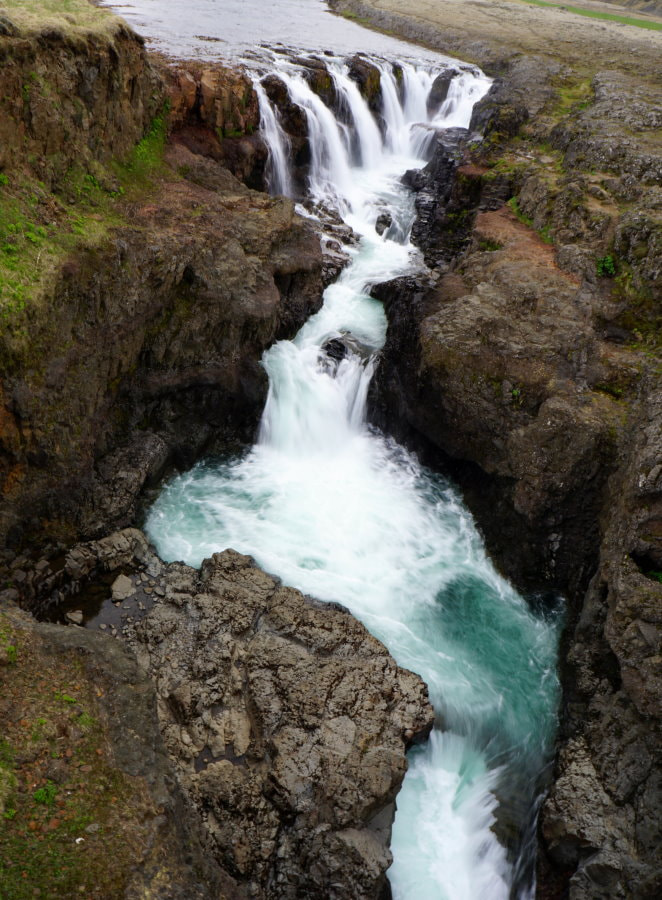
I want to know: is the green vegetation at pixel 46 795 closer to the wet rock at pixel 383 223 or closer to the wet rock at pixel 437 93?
the wet rock at pixel 383 223

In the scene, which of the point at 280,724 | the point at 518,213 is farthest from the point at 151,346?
the point at 518,213

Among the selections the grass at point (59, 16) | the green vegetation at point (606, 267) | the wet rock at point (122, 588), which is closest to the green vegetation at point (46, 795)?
the wet rock at point (122, 588)

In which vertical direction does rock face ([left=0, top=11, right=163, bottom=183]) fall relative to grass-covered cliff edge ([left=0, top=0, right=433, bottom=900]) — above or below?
above

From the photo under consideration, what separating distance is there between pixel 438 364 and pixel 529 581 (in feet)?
19.3

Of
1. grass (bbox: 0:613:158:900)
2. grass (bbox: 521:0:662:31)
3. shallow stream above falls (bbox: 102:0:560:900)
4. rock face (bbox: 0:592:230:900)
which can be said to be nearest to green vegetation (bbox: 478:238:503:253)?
shallow stream above falls (bbox: 102:0:560:900)

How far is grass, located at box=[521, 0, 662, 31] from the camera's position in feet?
178

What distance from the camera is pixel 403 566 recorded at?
1368 cm

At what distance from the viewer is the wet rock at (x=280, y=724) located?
812 centimetres

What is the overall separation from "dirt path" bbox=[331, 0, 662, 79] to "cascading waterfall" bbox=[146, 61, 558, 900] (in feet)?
89.6

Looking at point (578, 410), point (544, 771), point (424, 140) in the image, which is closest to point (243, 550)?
point (544, 771)

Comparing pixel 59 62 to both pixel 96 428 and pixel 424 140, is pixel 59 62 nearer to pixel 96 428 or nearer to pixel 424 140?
pixel 96 428

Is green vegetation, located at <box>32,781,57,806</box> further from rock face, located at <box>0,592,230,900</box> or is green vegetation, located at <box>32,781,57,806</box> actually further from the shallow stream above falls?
the shallow stream above falls

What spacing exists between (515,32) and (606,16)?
20.2m

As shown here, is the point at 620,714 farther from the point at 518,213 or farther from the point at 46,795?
the point at 518,213
